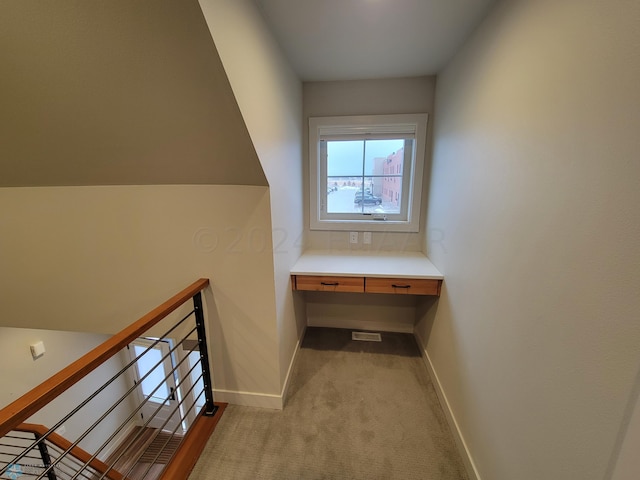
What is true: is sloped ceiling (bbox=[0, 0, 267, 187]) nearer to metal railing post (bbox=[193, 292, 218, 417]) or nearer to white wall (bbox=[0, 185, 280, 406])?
white wall (bbox=[0, 185, 280, 406])

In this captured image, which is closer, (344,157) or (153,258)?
(153,258)

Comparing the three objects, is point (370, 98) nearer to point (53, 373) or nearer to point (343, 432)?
point (343, 432)

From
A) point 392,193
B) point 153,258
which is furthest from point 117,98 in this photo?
point 392,193

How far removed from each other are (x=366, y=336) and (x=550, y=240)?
202 cm

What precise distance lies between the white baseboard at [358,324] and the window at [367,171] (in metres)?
1.01

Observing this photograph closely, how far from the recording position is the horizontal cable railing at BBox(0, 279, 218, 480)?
77 cm

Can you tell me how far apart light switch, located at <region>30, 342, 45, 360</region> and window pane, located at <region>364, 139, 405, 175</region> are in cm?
346

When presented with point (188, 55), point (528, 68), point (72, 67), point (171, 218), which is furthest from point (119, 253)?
point (528, 68)

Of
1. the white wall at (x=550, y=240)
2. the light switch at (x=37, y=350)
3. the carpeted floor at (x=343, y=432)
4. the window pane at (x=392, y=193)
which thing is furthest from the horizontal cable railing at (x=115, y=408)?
the window pane at (x=392, y=193)

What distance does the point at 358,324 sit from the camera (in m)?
2.65

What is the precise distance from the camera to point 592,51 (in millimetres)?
664

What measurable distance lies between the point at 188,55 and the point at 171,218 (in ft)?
3.02

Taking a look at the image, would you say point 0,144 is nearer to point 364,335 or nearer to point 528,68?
point 528,68

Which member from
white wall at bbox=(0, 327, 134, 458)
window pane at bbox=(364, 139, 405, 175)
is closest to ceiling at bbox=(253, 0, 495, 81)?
window pane at bbox=(364, 139, 405, 175)
